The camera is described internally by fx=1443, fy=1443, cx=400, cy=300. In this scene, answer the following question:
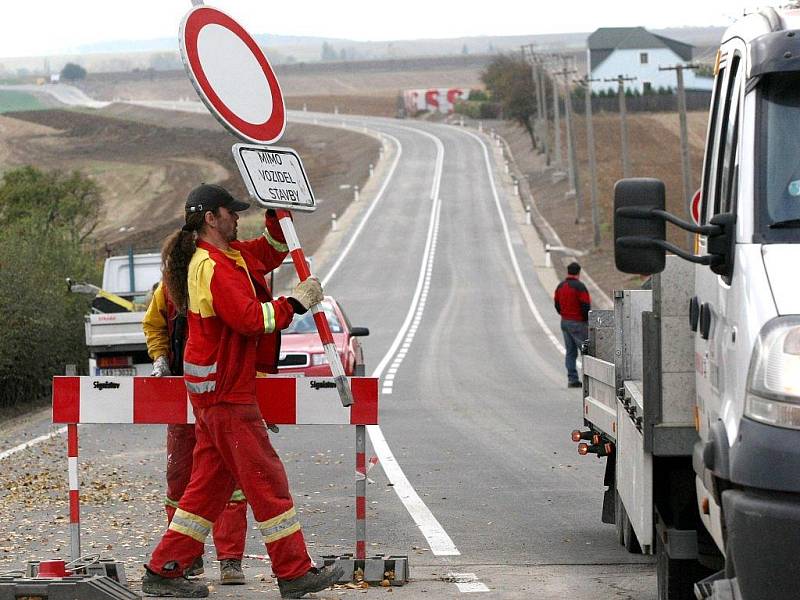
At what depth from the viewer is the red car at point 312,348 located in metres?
19.0

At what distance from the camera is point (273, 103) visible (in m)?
7.51

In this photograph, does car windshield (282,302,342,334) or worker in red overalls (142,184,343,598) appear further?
car windshield (282,302,342,334)

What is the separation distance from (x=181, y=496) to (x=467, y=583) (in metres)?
1.68

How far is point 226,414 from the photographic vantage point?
23.1 feet

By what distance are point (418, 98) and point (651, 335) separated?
6339 inches

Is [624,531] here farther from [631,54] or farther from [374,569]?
[631,54]

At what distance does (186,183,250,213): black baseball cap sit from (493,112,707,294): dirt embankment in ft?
136

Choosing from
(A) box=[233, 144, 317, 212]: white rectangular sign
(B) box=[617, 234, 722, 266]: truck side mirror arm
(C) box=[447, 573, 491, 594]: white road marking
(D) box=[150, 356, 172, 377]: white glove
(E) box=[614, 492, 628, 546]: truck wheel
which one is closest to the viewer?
(B) box=[617, 234, 722, 266]: truck side mirror arm

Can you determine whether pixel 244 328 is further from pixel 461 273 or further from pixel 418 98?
pixel 418 98

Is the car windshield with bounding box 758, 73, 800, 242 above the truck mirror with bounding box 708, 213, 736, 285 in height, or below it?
above

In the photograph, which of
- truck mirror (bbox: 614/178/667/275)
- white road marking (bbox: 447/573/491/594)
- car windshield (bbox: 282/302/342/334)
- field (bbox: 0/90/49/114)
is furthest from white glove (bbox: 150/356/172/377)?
field (bbox: 0/90/49/114)

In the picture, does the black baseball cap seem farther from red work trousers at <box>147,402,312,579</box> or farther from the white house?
the white house

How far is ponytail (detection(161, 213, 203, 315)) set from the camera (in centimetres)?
737

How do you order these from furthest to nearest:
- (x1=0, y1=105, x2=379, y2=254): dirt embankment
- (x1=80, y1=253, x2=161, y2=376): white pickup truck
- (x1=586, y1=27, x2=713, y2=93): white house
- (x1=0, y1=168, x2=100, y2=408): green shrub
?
1. (x1=586, y1=27, x2=713, y2=93): white house
2. (x1=0, y1=105, x2=379, y2=254): dirt embankment
3. (x1=0, y1=168, x2=100, y2=408): green shrub
4. (x1=80, y1=253, x2=161, y2=376): white pickup truck
